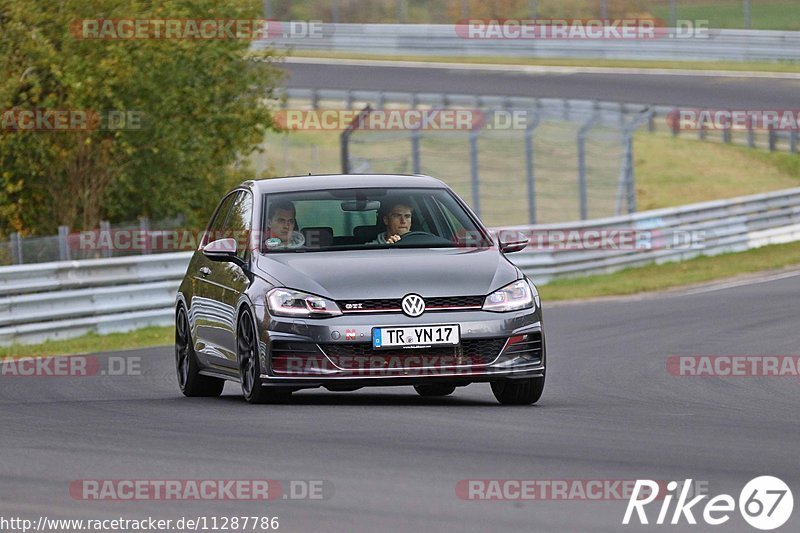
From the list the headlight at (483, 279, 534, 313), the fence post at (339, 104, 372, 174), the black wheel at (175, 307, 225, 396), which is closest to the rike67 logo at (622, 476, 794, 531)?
the headlight at (483, 279, 534, 313)

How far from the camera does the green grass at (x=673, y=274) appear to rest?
2422cm

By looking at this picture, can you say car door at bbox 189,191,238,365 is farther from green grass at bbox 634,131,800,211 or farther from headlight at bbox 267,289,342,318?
green grass at bbox 634,131,800,211

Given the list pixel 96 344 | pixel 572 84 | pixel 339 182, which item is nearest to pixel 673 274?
pixel 96 344

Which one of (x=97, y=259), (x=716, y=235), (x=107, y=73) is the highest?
(x=107, y=73)

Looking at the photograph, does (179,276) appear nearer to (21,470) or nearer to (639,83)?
(21,470)

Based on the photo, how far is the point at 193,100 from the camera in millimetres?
25438

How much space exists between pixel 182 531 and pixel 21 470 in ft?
5.69

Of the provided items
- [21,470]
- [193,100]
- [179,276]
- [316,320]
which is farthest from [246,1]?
[21,470]

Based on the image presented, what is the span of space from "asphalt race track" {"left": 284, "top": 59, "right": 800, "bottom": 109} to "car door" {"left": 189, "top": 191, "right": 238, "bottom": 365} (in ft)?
98.8

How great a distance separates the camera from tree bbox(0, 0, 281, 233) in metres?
23.5

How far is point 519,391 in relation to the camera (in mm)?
10758

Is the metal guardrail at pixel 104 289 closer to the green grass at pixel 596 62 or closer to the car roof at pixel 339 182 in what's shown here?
the car roof at pixel 339 182

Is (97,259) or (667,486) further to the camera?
(97,259)

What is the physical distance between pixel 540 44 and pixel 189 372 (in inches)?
1565
